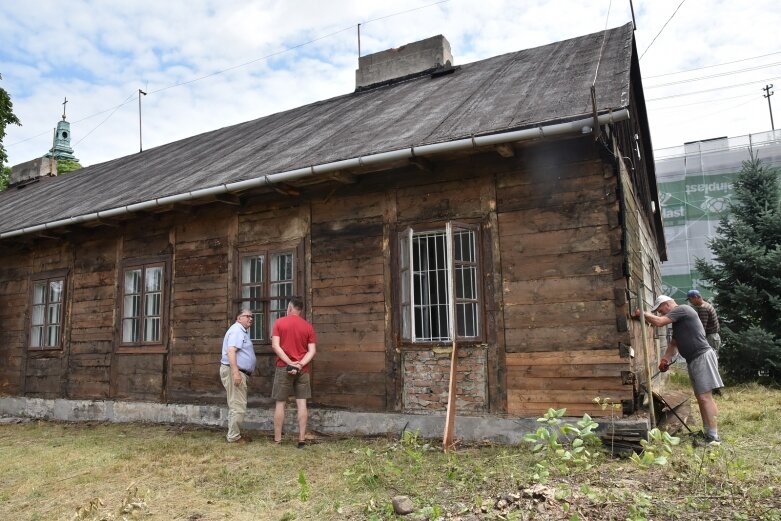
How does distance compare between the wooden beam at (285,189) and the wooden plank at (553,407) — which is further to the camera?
the wooden beam at (285,189)

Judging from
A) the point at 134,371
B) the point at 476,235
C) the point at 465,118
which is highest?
the point at 465,118

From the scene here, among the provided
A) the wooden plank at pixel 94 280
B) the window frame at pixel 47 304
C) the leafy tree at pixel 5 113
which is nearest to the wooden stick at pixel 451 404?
the wooden plank at pixel 94 280

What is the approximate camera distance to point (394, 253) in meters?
6.78

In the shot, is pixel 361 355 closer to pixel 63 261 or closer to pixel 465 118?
pixel 465 118

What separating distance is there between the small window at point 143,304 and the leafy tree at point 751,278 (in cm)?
994

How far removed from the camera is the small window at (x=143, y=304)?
28.7ft

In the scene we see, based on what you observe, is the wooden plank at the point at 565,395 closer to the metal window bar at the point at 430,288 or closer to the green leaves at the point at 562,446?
the green leaves at the point at 562,446

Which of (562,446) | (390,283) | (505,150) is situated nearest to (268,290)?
(390,283)

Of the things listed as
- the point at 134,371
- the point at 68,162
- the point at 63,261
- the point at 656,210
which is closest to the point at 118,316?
the point at 134,371

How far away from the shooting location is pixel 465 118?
6613 mm

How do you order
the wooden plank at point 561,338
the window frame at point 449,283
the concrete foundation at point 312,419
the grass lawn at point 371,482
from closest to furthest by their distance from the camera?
the grass lawn at point 371,482
the wooden plank at point 561,338
the concrete foundation at point 312,419
the window frame at point 449,283

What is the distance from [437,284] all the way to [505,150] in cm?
163

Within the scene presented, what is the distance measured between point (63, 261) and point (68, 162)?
30195 mm

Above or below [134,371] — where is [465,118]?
above
